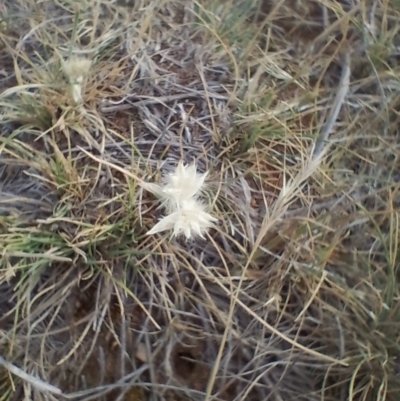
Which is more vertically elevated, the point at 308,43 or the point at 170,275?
the point at 308,43

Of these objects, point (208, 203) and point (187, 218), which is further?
point (208, 203)

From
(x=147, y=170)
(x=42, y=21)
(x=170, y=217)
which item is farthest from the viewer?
(x=42, y=21)

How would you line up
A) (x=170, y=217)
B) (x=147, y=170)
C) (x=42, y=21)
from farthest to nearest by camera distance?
(x=42, y=21), (x=147, y=170), (x=170, y=217)

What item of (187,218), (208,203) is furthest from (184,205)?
(208,203)

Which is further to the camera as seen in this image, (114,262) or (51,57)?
(51,57)

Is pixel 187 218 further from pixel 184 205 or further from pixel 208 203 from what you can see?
pixel 208 203

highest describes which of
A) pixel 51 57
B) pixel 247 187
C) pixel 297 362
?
pixel 51 57

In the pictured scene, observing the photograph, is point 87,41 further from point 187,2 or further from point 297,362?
point 297,362

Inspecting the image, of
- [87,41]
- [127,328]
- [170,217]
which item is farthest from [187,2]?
[127,328]
